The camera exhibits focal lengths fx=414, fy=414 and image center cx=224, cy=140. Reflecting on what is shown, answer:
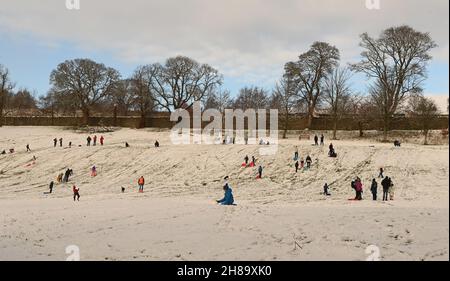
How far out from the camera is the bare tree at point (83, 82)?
2832 inches

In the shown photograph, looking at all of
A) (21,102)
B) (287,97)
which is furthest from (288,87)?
(21,102)

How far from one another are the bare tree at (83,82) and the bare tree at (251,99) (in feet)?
79.2

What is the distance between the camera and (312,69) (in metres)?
64.2

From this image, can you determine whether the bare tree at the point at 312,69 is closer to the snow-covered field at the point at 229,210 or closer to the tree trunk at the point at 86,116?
the snow-covered field at the point at 229,210

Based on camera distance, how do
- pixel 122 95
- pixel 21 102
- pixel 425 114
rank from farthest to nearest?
pixel 21 102 < pixel 122 95 < pixel 425 114

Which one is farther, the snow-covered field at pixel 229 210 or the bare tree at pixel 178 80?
the bare tree at pixel 178 80

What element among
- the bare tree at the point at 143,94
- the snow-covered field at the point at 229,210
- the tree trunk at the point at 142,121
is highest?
the bare tree at the point at 143,94

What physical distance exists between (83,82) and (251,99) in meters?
32.1

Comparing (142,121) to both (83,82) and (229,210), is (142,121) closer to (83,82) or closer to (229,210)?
(83,82)

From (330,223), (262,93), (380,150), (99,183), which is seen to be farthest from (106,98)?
(330,223)

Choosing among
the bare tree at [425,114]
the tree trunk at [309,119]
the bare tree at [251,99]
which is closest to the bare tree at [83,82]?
the bare tree at [251,99]

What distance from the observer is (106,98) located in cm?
7619

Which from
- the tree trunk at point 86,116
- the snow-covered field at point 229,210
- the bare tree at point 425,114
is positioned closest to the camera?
the snow-covered field at point 229,210
